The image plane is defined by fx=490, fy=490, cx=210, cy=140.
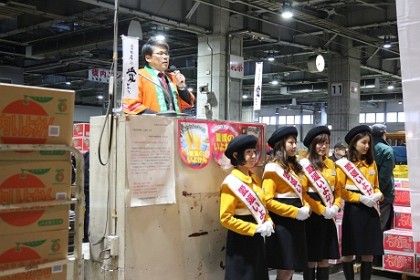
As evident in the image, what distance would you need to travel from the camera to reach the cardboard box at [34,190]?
2.58 m

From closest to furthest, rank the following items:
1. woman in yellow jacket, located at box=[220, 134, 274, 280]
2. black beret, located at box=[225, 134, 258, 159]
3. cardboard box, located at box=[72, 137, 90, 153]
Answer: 1. woman in yellow jacket, located at box=[220, 134, 274, 280]
2. black beret, located at box=[225, 134, 258, 159]
3. cardboard box, located at box=[72, 137, 90, 153]

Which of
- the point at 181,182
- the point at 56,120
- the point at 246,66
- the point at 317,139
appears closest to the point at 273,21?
the point at 246,66

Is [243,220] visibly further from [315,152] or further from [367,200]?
[367,200]

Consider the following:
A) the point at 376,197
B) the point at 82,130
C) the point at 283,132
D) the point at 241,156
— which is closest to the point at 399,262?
the point at 376,197

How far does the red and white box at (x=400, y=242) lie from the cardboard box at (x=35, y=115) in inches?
172

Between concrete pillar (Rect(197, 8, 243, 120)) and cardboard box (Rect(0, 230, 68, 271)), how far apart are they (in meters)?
7.42

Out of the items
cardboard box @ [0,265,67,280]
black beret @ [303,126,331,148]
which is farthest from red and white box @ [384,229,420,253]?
cardboard box @ [0,265,67,280]

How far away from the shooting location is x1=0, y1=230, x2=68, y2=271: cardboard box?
8.43ft

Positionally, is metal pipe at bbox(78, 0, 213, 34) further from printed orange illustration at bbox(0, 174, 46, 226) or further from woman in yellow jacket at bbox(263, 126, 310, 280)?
printed orange illustration at bbox(0, 174, 46, 226)

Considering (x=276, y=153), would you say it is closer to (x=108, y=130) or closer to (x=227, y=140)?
(x=227, y=140)

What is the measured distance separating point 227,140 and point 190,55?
1183cm

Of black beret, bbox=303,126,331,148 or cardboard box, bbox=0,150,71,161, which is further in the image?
black beret, bbox=303,126,331,148

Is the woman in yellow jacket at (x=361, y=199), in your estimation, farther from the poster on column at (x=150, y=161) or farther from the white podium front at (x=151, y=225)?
the poster on column at (x=150, y=161)

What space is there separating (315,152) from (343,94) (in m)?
9.73
